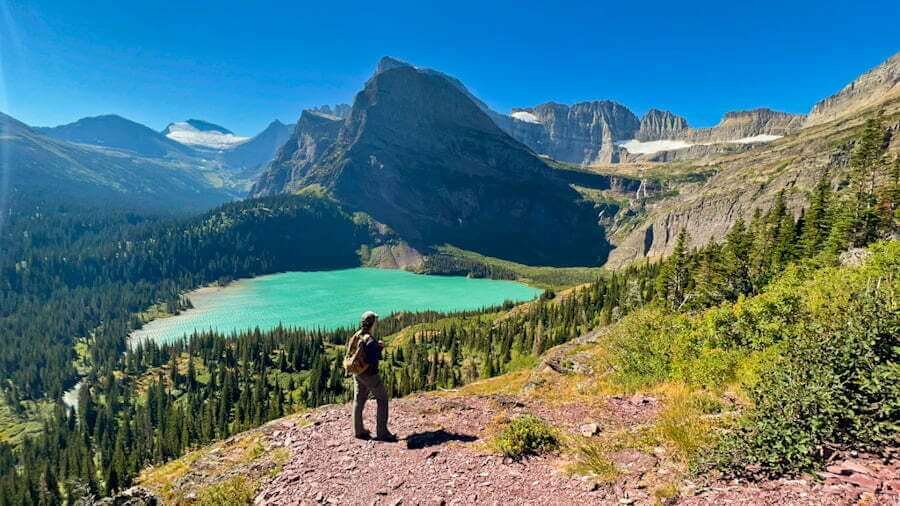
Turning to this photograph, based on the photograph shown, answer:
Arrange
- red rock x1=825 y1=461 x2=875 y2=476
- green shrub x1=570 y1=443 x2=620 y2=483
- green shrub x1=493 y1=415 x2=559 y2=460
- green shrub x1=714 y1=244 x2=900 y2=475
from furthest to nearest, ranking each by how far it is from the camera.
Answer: green shrub x1=493 y1=415 x2=559 y2=460 < green shrub x1=570 y1=443 x2=620 y2=483 < green shrub x1=714 y1=244 x2=900 y2=475 < red rock x1=825 y1=461 x2=875 y2=476

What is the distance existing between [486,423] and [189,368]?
19356 centimetres

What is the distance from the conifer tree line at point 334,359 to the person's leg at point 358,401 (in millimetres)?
53881

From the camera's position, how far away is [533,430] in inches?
599

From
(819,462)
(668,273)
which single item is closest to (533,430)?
(819,462)

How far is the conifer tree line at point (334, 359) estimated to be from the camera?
8162 cm

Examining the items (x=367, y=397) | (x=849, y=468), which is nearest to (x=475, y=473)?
(x=367, y=397)

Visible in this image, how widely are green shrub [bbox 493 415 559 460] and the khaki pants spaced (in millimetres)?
4676

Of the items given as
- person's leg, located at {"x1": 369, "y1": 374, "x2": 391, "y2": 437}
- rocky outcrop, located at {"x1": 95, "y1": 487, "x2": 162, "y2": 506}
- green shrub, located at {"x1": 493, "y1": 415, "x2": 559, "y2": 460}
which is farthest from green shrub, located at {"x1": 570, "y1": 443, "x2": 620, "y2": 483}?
rocky outcrop, located at {"x1": 95, "y1": 487, "x2": 162, "y2": 506}

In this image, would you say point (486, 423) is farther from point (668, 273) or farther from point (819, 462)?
point (668, 273)

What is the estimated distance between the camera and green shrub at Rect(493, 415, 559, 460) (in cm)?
1485

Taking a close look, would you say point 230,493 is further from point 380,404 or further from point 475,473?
point 475,473

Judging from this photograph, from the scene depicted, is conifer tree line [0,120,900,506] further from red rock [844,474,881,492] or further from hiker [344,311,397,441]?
red rock [844,474,881,492]

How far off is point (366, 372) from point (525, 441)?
647cm

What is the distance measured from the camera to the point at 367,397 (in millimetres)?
17406
